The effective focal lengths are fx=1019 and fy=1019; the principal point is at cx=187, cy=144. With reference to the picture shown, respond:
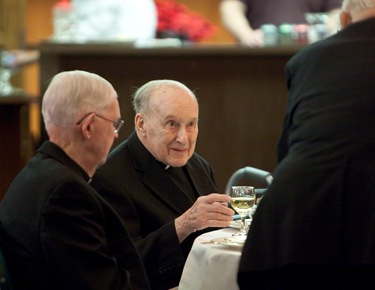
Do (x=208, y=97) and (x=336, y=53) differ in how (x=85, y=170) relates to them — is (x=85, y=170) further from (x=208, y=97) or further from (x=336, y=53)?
(x=208, y=97)

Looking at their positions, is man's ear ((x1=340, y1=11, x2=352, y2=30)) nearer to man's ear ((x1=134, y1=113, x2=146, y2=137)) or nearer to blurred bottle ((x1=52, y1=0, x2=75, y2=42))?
man's ear ((x1=134, y1=113, x2=146, y2=137))

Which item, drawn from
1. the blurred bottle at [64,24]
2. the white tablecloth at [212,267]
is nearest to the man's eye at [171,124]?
the white tablecloth at [212,267]

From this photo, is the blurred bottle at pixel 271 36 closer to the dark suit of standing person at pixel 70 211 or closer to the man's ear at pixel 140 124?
the man's ear at pixel 140 124

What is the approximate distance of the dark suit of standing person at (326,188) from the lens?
270cm

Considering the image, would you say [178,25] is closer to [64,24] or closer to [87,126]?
[64,24]

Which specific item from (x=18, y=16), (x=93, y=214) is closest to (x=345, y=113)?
(x=93, y=214)

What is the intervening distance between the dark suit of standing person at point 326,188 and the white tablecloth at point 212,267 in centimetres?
29

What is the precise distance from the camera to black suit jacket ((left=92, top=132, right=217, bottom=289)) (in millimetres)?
3465

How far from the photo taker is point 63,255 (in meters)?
2.60

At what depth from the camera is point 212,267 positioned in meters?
3.10

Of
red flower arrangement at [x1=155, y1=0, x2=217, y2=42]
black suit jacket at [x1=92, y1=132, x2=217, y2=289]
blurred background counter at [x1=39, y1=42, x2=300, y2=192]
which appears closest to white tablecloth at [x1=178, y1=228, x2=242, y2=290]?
black suit jacket at [x1=92, y1=132, x2=217, y2=289]

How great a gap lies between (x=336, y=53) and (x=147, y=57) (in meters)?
3.32

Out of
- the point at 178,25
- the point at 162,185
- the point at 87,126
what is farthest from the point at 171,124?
the point at 178,25

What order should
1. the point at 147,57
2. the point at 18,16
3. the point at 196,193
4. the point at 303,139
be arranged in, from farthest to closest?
the point at 18,16, the point at 147,57, the point at 196,193, the point at 303,139
